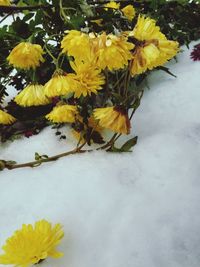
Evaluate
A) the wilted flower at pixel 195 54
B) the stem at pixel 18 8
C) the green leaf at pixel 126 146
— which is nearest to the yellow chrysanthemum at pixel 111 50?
the green leaf at pixel 126 146

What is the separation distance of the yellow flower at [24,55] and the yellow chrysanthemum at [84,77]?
0.36 ft

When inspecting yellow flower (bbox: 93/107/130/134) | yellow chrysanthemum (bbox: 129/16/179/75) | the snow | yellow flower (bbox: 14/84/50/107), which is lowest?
the snow

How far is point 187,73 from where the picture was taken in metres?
1.58

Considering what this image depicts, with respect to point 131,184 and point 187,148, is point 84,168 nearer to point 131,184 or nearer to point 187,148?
point 131,184

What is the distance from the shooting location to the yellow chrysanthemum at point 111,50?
35.4 inches

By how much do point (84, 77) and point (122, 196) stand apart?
0.33 metres

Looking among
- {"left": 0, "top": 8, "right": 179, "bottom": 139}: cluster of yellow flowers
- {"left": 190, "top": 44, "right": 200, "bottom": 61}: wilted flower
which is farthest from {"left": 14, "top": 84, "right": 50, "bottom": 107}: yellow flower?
{"left": 190, "top": 44, "right": 200, "bottom": 61}: wilted flower

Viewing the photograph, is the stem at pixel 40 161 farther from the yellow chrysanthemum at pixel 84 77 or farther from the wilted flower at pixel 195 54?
the wilted flower at pixel 195 54

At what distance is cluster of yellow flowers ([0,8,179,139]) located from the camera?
916mm

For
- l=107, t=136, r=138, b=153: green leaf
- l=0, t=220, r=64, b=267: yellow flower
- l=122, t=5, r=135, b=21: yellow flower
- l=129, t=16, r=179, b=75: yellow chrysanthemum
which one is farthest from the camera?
l=122, t=5, r=135, b=21: yellow flower

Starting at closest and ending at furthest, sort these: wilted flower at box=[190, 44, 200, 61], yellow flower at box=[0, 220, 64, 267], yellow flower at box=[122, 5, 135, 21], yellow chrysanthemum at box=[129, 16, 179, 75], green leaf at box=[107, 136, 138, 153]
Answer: yellow flower at box=[0, 220, 64, 267], yellow chrysanthemum at box=[129, 16, 179, 75], green leaf at box=[107, 136, 138, 153], yellow flower at box=[122, 5, 135, 21], wilted flower at box=[190, 44, 200, 61]

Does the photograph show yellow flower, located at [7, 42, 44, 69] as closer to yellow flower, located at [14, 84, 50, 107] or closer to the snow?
yellow flower, located at [14, 84, 50, 107]

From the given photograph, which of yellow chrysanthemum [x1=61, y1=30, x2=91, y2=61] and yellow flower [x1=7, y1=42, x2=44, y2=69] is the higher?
yellow chrysanthemum [x1=61, y1=30, x2=91, y2=61]

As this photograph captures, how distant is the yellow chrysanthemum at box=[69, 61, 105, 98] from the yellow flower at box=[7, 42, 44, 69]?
11 centimetres
